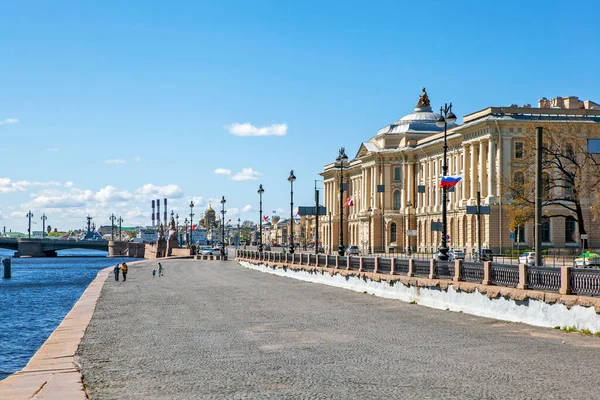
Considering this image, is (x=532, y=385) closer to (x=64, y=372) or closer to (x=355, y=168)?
(x=64, y=372)

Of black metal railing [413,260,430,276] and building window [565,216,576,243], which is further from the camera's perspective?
building window [565,216,576,243]

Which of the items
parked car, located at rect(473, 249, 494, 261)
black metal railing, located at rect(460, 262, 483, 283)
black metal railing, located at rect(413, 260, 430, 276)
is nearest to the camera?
black metal railing, located at rect(460, 262, 483, 283)

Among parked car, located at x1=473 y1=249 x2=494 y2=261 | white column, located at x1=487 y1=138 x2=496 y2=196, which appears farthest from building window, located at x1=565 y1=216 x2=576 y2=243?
parked car, located at x1=473 y1=249 x2=494 y2=261

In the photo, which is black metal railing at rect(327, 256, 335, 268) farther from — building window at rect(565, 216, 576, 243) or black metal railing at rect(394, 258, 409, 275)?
building window at rect(565, 216, 576, 243)

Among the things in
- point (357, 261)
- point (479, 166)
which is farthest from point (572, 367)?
point (479, 166)

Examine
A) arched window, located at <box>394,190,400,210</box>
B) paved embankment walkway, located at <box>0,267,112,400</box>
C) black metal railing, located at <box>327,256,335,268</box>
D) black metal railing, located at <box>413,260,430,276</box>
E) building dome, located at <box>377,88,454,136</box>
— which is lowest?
paved embankment walkway, located at <box>0,267,112,400</box>

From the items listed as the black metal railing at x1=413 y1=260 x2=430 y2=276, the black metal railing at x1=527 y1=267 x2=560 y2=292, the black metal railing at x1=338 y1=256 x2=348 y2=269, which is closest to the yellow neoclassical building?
the black metal railing at x1=338 y1=256 x2=348 y2=269

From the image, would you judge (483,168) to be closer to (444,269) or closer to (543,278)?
(444,269)

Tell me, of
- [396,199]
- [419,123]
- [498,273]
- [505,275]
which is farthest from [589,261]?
[419,123]

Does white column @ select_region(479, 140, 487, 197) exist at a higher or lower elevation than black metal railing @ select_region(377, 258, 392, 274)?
higher

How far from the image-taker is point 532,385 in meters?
13.9

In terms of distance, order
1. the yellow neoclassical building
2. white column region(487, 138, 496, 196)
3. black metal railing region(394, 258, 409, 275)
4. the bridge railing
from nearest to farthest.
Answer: the bridge railing
black metal railing region(394, 258, 409, 275)
the yellow neoclassical building
white column region(487, 138, 496, 196)

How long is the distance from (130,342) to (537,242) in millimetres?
13105

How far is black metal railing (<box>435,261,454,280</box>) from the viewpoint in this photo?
30822 millimetres
